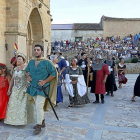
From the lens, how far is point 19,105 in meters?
4.52

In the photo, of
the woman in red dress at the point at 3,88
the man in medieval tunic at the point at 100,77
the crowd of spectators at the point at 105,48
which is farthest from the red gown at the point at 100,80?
the crowd of spectators at the point at 105,48

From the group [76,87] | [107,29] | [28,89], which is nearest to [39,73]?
[28,89]

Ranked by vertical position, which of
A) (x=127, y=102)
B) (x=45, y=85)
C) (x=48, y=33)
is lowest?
(x=127, y=102)

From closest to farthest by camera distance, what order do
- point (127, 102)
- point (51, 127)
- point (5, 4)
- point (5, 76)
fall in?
point (51, 127) < point (5, 76) < point (127, 102) < point (5, 4)

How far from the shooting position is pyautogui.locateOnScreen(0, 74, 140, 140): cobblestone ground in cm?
400

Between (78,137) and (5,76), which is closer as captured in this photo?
(78,137)

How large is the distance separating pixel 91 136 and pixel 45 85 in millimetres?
1397

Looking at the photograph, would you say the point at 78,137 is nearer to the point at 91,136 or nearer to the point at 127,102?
the point at 91,136

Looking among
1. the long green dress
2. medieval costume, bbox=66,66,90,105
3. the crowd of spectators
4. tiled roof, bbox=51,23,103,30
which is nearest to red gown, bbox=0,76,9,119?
the long green dress

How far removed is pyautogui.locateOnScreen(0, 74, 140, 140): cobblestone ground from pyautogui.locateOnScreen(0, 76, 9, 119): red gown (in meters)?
0.32

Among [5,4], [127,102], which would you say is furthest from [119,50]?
[127,102]

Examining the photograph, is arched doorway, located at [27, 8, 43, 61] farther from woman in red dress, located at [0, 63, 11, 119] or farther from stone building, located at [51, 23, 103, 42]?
stone building, located at [51, 23, 103, 42]

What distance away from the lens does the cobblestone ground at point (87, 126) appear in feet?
13.1

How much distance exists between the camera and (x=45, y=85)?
164 inches
